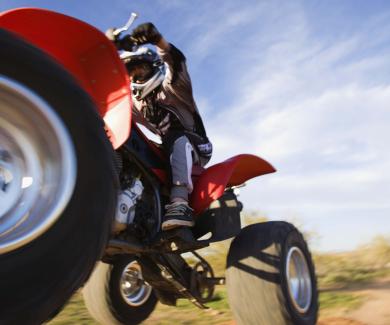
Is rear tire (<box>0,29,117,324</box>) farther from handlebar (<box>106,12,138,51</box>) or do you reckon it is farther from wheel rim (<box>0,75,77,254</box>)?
handlebar (<box>106,12,138,51</box>)

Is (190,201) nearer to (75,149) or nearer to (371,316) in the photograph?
(75,149)

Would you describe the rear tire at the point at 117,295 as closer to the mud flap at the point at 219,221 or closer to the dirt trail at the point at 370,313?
the mud flap at the point at 219,221

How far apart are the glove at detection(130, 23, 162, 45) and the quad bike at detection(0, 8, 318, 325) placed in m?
0.41

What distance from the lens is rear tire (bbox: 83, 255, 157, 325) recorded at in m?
3.72

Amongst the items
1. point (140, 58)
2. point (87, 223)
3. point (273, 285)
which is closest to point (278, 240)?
point (273, 285)

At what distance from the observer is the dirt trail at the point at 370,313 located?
11.8ft

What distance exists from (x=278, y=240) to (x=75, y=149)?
66.0 inches

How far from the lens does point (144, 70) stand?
8.86 feet

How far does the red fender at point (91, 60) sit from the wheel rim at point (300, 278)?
1494 millimetres

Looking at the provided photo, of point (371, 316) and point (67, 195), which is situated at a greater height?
point (67, 195)

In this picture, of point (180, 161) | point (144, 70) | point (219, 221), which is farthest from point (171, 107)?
point (219, 221)

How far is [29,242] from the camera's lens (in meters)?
1.29

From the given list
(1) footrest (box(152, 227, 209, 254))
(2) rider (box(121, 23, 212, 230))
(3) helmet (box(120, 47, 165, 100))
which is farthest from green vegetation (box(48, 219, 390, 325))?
(3) helmet (box(120, 47, 165, 100))

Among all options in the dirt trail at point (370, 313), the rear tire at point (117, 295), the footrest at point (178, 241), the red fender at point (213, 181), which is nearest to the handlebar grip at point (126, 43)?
the red fender at point (213, 181)
